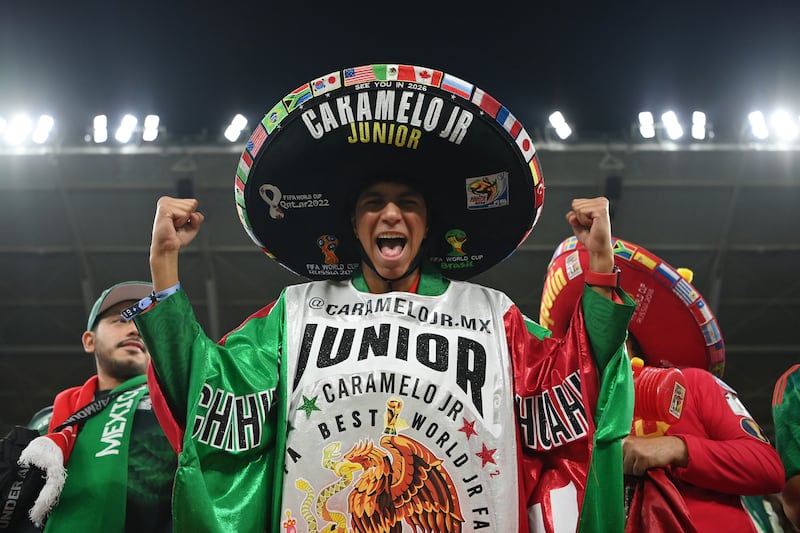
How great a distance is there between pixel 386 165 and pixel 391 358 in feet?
2.28

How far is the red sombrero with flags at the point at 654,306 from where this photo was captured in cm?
313

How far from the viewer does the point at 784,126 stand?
9.05 metres

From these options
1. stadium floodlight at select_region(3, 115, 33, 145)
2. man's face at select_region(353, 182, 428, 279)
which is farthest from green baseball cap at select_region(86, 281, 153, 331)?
stadium floodlight at select_region(3, 115, 33, 145)

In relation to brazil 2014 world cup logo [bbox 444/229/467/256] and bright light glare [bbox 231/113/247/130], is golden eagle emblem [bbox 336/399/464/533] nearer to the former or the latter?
brazil 2014 world cup logo [bbox 444/229/467/256]

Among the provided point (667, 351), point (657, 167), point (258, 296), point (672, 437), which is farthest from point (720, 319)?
point (672, 437)

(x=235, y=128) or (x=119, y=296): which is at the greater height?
(x=235, y=128)

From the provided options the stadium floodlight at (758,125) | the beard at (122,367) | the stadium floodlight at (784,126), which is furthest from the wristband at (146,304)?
the stadium floodlight at (784,126)

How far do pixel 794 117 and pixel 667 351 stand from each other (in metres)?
7.26

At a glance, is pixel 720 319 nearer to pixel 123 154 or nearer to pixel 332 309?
pixel 123 154

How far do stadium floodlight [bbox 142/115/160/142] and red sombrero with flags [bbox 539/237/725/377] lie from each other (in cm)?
710

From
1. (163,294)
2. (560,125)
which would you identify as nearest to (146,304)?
(163,294)

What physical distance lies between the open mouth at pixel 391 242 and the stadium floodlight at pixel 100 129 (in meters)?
7.82

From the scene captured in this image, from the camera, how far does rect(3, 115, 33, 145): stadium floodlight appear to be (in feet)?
30.3

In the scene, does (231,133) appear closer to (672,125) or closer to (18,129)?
(18,129)
